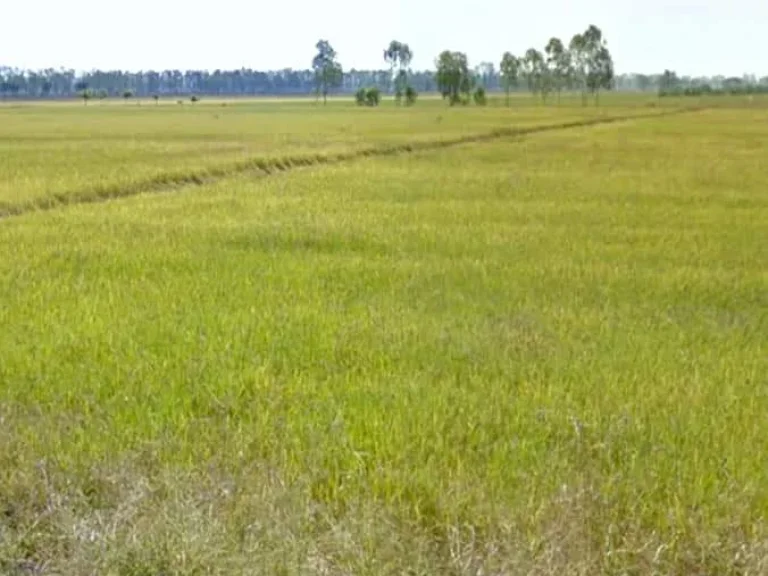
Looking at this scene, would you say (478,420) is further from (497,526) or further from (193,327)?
(193,327)

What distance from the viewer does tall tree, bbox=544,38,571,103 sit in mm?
97750

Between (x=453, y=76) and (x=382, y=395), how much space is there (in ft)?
306

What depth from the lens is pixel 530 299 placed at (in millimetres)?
7887

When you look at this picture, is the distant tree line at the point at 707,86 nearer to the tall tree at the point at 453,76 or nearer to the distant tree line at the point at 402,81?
the distant tree line at the point at 402,81

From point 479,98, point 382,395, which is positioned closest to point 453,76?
point 479,98

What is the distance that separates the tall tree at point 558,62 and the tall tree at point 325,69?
30.3 meters

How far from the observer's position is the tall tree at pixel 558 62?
9775 centimetres

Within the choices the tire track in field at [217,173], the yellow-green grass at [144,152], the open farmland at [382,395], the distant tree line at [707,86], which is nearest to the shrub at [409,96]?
the distant tree line at [707,86]

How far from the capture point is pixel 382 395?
16.9ft

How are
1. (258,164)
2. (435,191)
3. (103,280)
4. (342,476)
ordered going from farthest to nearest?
(258,164) < (435,191) < (103,280) < (342,476)

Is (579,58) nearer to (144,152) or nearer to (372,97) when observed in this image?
(372,97)

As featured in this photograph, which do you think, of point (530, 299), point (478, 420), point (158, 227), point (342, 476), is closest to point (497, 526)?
point (342, 476)

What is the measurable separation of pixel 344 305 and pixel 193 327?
5.01 ft

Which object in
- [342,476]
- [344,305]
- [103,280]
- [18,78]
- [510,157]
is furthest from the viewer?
[18,78]
